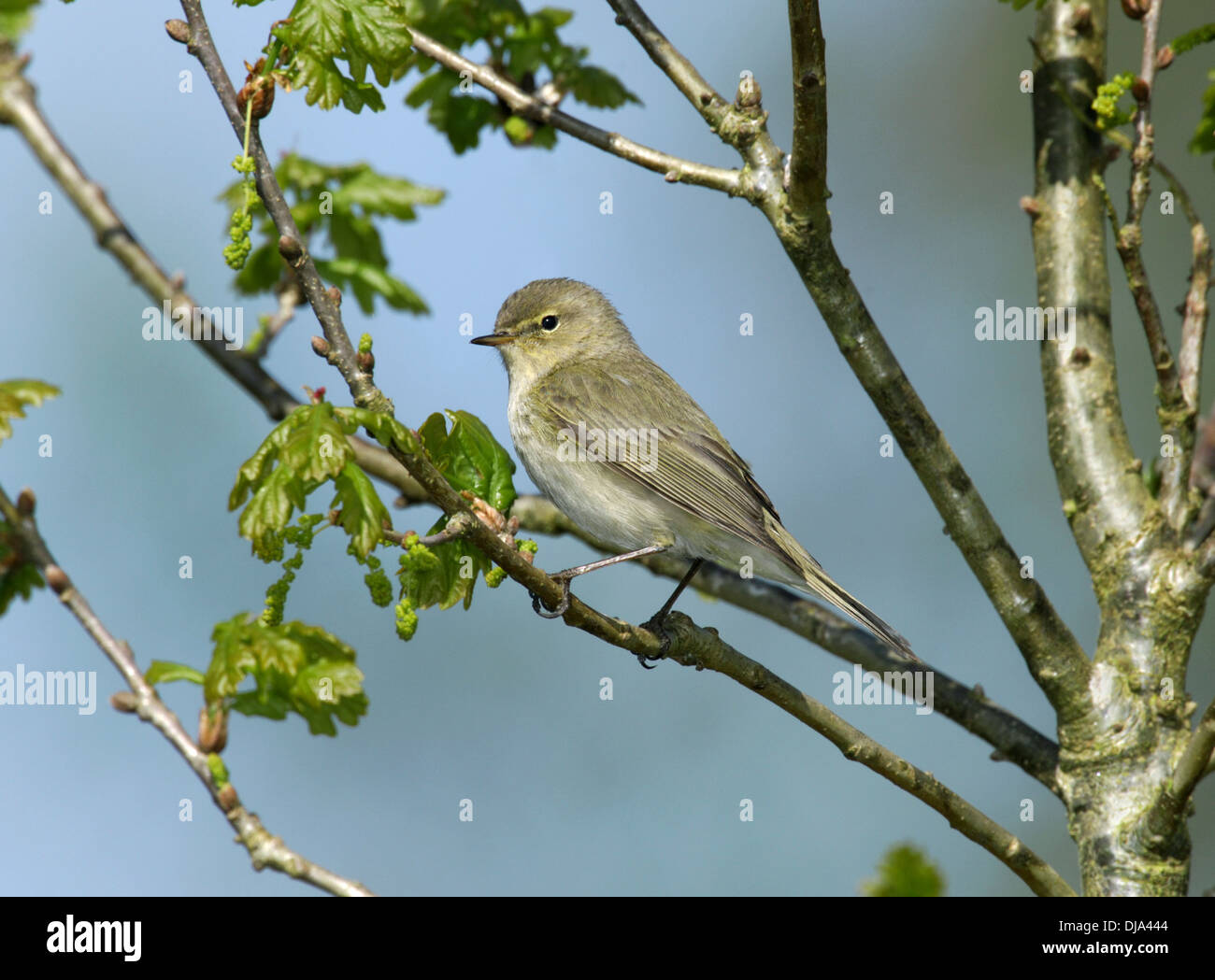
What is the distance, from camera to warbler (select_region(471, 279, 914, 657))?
4523 mm

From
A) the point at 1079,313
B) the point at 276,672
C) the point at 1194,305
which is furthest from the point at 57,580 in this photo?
the point at 1079,313

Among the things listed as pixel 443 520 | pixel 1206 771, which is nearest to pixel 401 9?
pixel 443 520

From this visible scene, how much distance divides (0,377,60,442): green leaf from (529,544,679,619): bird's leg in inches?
47.4

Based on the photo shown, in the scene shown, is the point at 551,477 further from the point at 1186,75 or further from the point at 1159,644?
the point at 1186,75

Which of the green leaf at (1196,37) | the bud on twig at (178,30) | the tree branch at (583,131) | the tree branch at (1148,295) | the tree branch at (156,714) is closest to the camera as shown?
the tree branch at (156,714)

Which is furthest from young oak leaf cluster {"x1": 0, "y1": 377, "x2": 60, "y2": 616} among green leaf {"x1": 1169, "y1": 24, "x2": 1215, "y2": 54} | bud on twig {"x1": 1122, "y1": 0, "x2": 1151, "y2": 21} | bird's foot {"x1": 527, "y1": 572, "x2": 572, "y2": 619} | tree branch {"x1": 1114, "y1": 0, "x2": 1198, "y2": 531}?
bud on twig {"x1": 1122, "y1": 0, "x2": 1151, "y2": 21}

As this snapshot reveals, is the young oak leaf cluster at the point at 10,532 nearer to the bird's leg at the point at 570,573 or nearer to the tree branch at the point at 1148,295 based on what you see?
the bird's leg at the point at 570,573

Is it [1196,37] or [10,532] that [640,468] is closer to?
[1196,37]

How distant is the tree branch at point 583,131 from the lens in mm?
3766

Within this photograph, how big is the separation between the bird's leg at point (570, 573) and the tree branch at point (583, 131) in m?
1.33

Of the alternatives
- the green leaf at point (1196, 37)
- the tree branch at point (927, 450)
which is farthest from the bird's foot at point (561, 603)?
the green leaf at point (1196, 37)

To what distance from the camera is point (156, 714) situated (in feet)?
8.27

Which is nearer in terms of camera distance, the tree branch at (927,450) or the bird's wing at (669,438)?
the tree branch at (927,450)

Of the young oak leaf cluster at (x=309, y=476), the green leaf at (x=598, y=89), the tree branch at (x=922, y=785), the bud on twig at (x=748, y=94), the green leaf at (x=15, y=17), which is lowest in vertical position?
the tree branch at (x=922, y=785)
